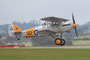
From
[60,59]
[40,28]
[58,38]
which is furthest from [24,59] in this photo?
[40,28]

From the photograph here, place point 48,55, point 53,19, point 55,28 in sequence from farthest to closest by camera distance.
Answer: point 55,28 → point 53,19 → point 48,55

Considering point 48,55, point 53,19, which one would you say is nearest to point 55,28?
point 53,19

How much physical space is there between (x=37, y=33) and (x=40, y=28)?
1167 mm

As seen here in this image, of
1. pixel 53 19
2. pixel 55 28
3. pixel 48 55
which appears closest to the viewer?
pixel 48 55

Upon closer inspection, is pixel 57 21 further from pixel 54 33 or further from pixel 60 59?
pixel 60 59

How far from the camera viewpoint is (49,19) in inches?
1387

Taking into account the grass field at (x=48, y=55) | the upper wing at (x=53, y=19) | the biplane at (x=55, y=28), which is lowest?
the grass field at (x=48, y=55)

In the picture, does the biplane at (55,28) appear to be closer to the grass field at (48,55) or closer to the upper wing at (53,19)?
the upper wing at (53,19)

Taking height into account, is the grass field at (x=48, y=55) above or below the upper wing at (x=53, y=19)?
below

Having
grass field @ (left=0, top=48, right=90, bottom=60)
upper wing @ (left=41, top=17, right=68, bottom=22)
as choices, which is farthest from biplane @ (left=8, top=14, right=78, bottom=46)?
grass field @ (left=0, top=48, right=90, bottom=60)

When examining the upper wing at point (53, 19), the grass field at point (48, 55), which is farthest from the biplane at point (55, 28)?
the grass field at point (48, 55)

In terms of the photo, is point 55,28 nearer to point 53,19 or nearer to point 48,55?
point 53,19

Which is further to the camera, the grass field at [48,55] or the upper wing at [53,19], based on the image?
the upper wing at [53,19]

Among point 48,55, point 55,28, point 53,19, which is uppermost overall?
point 53,19
